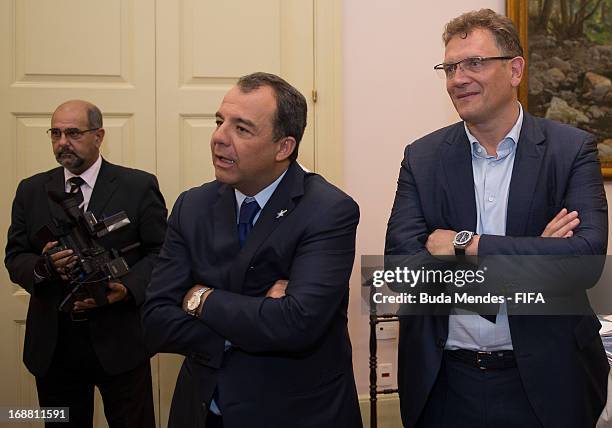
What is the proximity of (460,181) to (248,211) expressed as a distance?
2.16 feet

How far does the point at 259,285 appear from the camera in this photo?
1.96 metres

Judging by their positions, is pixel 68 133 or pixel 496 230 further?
pixel 68 133

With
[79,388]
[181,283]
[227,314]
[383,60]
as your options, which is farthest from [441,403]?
[383,60]

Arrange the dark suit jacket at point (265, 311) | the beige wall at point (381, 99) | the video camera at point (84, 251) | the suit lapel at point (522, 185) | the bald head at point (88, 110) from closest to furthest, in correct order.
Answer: the dark suit jacket at point (265, 311) < the suit lapel at point (522, 185) < the video camera at point (84, 251) < the bald head at point (88, 110) < the beige wall at point (381, 99)

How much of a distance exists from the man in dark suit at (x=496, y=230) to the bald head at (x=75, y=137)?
4.94 feet

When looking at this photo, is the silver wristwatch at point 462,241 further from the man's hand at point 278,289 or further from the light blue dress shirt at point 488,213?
the man's hand at point 278,289

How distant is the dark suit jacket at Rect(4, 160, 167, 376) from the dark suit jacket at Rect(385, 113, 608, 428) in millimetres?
1269

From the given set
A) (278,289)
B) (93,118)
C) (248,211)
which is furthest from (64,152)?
(278,289)

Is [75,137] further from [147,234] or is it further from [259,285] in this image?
[259,285]

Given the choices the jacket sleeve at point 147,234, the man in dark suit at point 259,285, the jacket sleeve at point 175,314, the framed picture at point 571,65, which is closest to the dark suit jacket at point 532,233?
the man in dark suit at point 259,285

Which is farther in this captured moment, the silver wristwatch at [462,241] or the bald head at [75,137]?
the bald head at [75,137]

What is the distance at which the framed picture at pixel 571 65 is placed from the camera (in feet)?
13.5

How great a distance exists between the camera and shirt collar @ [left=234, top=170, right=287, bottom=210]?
6.82 feet

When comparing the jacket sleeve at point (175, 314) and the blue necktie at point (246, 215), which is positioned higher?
the blue necktie at point (246, 215)
